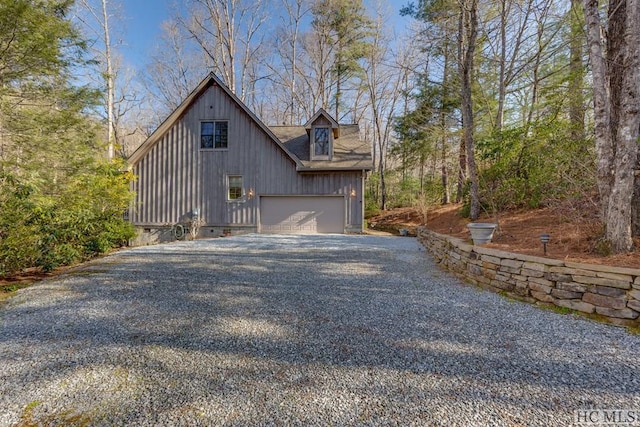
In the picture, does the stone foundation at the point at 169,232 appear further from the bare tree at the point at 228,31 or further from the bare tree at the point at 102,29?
the bare tree at the point at 228,31

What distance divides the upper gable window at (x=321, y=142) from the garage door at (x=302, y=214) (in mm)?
1901

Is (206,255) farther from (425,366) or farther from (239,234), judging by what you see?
(425,366)

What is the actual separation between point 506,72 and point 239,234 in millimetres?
12094

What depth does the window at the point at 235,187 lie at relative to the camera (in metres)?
11.7

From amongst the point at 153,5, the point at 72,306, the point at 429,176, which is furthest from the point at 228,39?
the point at 72,306

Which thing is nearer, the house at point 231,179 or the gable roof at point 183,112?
the gable roof at point 183,112

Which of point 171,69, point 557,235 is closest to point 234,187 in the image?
point 557,235

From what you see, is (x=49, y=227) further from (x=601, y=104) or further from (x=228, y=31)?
(x=228, y=31)

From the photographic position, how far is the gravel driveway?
5.72 ft

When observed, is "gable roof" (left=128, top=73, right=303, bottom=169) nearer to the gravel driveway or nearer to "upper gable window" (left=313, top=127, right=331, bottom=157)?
"upper gable window" (left=313, top=127, right=331, bottom=157)

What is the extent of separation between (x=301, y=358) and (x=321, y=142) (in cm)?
1045

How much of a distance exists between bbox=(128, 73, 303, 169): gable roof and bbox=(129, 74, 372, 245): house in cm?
4

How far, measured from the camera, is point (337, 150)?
12.5 meters

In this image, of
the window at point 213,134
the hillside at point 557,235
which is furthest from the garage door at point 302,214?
the hillside at point 557,235
